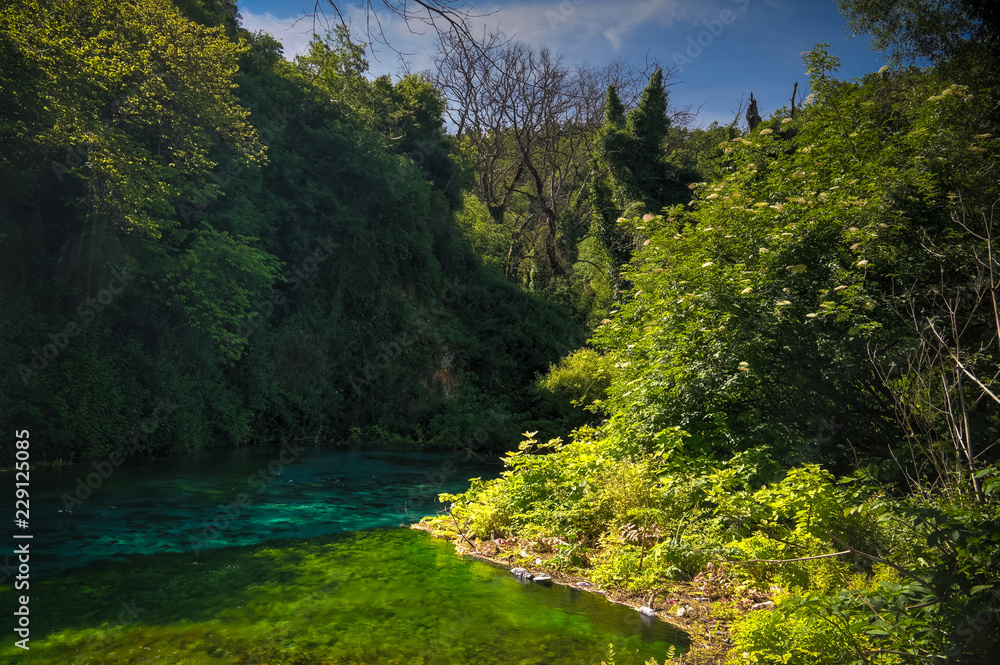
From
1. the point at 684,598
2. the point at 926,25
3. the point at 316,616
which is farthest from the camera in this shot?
the point at 926,25

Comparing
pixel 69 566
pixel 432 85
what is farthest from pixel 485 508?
pixel 432 85

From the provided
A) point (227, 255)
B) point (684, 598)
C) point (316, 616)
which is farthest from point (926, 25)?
point (227, 255)

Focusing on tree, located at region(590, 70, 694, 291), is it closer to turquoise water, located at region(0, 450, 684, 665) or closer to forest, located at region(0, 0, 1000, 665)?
forest, located at region(0, 0, 1000, 665)

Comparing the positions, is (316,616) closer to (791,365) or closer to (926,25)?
(791,365)

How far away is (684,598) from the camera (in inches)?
206

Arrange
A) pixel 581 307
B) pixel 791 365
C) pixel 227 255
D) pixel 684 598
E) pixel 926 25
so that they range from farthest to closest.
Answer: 1. pixel 581 307
2. pixel 227 255
3. pixel 926 25
4. pixel 791 365
5. pixel 684 598

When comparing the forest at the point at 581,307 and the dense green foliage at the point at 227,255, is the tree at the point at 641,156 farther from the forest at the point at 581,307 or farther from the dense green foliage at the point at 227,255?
the dense green foliage at the point at 227,255

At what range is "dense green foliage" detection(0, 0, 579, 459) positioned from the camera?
13508mm

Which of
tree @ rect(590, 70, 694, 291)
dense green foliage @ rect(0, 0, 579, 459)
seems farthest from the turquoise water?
tree @ rect(590, 70, 694, 291)

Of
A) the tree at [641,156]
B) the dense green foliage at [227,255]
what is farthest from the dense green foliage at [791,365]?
the tree at [641,156]

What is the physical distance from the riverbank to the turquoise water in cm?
19

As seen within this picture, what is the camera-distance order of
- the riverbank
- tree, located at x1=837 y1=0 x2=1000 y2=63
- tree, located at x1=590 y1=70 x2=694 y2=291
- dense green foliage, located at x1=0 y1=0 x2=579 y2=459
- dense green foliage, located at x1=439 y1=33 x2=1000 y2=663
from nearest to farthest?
the riverbank
dense green foliage, located at x1=439 y1=33 x2=1000 y2=663
tree, located at x1=837 y1=0 x2=1000 y2=63
dense green foliage, located at x1=0 y1=0 x2=579 y2=459
tree, located at x1=590 y1=70 x2=694 y2=291

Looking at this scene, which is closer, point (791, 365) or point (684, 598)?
point (684, 598)

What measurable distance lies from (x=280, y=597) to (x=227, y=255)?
14.3 meters
